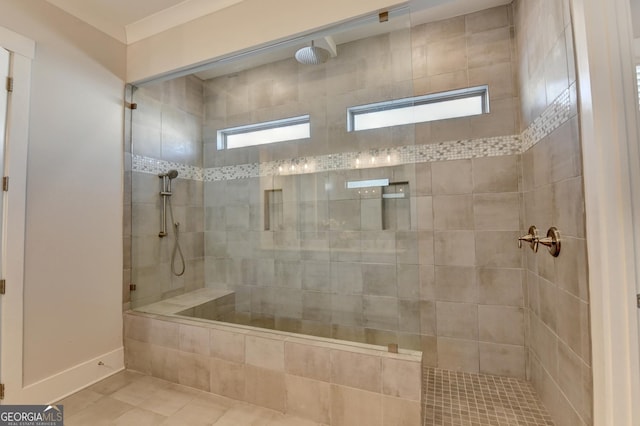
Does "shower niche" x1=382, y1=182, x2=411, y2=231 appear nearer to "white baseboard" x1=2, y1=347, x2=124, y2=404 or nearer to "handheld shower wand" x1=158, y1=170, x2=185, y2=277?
"handheld shower wand" x1=158, y1=170, x2=185, y2=277

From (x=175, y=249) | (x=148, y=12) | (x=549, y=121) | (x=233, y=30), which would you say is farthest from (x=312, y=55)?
(x=175, y=249)

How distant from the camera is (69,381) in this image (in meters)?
1.86

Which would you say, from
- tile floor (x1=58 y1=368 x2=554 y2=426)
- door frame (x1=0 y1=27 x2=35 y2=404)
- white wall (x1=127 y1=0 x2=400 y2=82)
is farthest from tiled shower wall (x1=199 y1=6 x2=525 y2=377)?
door frame (x1=0 y1=27 x2=35 y2=404)

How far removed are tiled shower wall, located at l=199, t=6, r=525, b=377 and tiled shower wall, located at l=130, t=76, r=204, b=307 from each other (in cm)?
55

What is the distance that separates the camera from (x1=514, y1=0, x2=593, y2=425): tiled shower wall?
121cm

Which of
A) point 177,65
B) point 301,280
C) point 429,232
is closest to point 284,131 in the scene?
point 177,65

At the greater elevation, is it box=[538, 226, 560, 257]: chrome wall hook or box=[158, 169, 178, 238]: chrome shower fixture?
box=[158, 169, 178, 238]: chrome shower fixture

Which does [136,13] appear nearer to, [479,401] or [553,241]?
[553,241]

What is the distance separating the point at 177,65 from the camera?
2189mm

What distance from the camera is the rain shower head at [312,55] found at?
2134 millimetres

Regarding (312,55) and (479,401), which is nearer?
(479,401)

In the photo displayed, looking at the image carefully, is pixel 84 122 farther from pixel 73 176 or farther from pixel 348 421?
pixel 348 421

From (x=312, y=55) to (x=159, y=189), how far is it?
1.87 meters

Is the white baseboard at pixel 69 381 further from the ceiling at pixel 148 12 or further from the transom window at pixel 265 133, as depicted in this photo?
the ceiling at pixel 148 12
